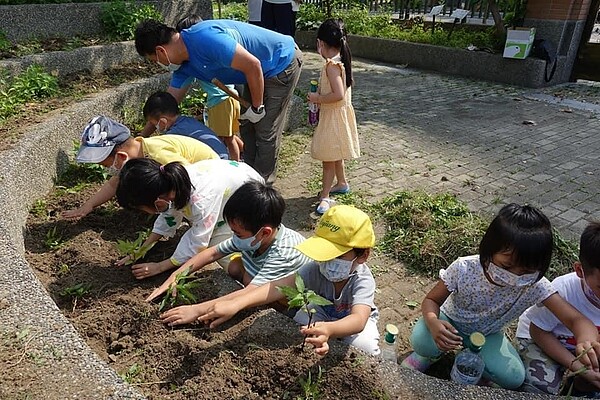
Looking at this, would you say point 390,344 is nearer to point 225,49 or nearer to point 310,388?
point 310,388

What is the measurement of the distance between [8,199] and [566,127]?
606cm

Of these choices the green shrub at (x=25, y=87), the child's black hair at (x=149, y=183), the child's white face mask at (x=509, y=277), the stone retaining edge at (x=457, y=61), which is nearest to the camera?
the child's white face mask at (x=509, y=277)

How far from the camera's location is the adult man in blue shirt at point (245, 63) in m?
3.40

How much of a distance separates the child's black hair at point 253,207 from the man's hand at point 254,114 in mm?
1729

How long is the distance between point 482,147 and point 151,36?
3.71 m

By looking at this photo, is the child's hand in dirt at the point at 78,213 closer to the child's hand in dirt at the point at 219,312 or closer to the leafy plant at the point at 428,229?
the child's hand in dirt at the point at 219,312

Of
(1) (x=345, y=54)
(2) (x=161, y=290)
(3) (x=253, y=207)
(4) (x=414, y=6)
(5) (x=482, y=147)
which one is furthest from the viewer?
(4) (x=414, y=6)

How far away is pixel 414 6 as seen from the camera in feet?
40.6

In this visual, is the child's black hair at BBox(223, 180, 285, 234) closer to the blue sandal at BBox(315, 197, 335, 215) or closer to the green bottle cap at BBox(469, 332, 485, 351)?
the green bottle cap at BBox(469, 332, 485, 351)

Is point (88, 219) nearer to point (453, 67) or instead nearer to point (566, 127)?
point (566, 127)

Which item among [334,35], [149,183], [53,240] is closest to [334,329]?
[149,183]

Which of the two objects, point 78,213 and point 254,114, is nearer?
point 78,213

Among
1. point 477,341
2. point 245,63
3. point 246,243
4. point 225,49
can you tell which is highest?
point 225,49

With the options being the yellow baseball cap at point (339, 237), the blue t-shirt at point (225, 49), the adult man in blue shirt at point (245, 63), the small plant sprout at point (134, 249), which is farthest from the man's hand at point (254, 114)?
the yellow baseball cap at point (339, 237)
